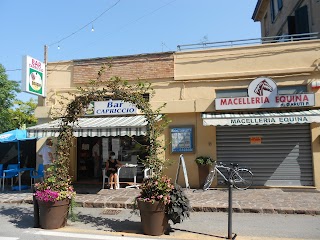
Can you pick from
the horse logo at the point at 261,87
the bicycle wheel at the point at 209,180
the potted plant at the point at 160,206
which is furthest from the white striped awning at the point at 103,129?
the horse logo at the point at 261,87

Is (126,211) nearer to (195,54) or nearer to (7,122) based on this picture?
(195,54)

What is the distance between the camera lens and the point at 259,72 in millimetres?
11414

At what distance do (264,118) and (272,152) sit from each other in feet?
5.84

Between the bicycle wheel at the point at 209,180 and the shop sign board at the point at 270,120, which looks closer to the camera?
the shop sign board at the point at 270,120

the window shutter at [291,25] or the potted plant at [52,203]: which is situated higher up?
the window shutter at [291,25]

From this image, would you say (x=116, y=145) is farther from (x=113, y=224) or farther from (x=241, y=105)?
(x=113, y=224)

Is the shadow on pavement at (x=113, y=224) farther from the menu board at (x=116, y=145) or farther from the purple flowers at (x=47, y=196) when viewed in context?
the menu board at (x=116, y=145)

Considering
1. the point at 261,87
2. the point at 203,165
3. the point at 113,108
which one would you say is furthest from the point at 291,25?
the point at 113,108

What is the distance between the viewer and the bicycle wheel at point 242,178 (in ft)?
36.2

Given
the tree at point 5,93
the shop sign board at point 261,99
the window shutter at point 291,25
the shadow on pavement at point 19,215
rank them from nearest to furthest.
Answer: the shadow on pavement at point 19,215, the shop sign board at point 261,99, the window shutter at point 291,25, the tree at point 5,93

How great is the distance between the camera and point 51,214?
6.53m

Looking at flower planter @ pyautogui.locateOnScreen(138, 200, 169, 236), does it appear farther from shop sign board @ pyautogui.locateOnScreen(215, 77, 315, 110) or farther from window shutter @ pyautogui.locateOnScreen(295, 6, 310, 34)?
window shutter @ pyautogui.locateOnScreen(295, 6, 310, 34)

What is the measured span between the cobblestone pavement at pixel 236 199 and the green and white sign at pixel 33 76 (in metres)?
3.91

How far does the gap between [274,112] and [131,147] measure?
5855mm
